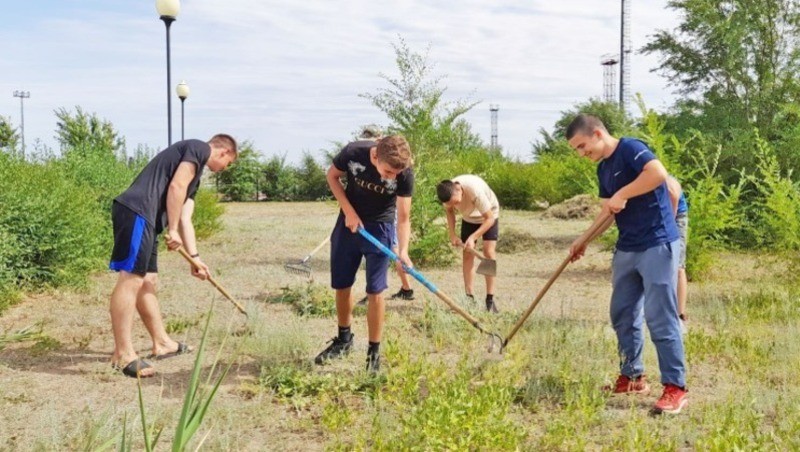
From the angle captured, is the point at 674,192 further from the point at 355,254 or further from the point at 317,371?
the point at 317,371

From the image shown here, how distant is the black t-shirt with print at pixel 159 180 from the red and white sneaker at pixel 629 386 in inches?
117

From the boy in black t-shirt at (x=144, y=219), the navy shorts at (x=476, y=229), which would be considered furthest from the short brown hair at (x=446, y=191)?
the boy in black t-shirt at (x=144, y=219)

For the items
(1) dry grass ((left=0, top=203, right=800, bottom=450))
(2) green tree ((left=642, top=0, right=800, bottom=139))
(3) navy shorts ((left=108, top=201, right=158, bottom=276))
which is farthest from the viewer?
(2) green tree ((left=642, top=0, right=800, bottom=139))

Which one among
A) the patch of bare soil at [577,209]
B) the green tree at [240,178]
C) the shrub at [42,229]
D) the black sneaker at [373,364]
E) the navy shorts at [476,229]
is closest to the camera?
the black sneaker at [373,364]

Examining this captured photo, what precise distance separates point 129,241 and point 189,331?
1676 millimetres

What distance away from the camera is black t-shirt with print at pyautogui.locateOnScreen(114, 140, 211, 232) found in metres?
4.50

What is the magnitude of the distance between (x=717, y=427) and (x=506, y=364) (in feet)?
5.02

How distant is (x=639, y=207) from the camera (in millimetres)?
3795

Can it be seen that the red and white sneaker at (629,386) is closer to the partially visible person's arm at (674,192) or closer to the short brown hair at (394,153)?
the partially visible person's arm at (674,192)

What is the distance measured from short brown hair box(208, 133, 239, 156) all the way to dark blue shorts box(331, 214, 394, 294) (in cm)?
94

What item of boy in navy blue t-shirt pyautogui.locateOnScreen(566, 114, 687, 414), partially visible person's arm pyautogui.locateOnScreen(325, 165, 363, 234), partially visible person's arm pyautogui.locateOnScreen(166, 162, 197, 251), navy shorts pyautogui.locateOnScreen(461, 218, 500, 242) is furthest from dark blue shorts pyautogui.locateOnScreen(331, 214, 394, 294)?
navy shorts pyautogui.locateOnScreen(461, 218, 500, 242)

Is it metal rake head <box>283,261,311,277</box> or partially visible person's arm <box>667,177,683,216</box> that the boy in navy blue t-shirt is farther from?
metal rake head <box>283,261,311,277</box>

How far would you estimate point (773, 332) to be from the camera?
18.4ft

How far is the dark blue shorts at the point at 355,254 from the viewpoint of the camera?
14.5ft
